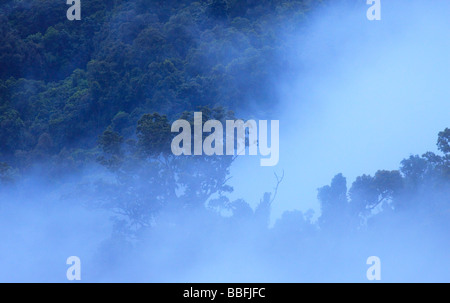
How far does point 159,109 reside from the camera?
16.8 metres

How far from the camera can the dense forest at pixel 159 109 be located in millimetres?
12805

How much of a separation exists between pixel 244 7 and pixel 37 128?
26.3 feet

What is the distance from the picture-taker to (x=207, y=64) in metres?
18.5

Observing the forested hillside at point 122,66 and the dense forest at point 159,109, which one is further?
the forested hillside at point 122,66

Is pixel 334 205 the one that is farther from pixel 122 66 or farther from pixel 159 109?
pixel 122 66

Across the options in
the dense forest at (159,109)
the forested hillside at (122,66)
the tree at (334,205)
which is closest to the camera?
the tree at (334,205)

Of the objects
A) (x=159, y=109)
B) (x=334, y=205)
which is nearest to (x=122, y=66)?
(x=159, y=109)

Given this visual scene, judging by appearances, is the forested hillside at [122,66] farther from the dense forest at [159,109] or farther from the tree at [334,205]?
the tree at [334,205]

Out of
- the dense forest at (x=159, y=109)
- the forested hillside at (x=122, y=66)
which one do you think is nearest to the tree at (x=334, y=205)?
the dense forest at (x=159, y=109)

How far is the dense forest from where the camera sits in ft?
42.0

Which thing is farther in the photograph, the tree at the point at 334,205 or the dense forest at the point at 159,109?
the dense forest at the point at 159,109

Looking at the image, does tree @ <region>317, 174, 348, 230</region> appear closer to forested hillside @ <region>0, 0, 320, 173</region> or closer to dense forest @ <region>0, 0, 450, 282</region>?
dense forest @ <region>0, 0, 450, 282</region>

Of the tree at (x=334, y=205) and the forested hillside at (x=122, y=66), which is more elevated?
the forested hillside at (x=122, y=66)

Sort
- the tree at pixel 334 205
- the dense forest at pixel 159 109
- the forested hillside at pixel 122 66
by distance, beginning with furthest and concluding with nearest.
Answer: the forested hillside at pixel 122 66
the dense forest at pixel 159 109
the tree at pixel 334 205
